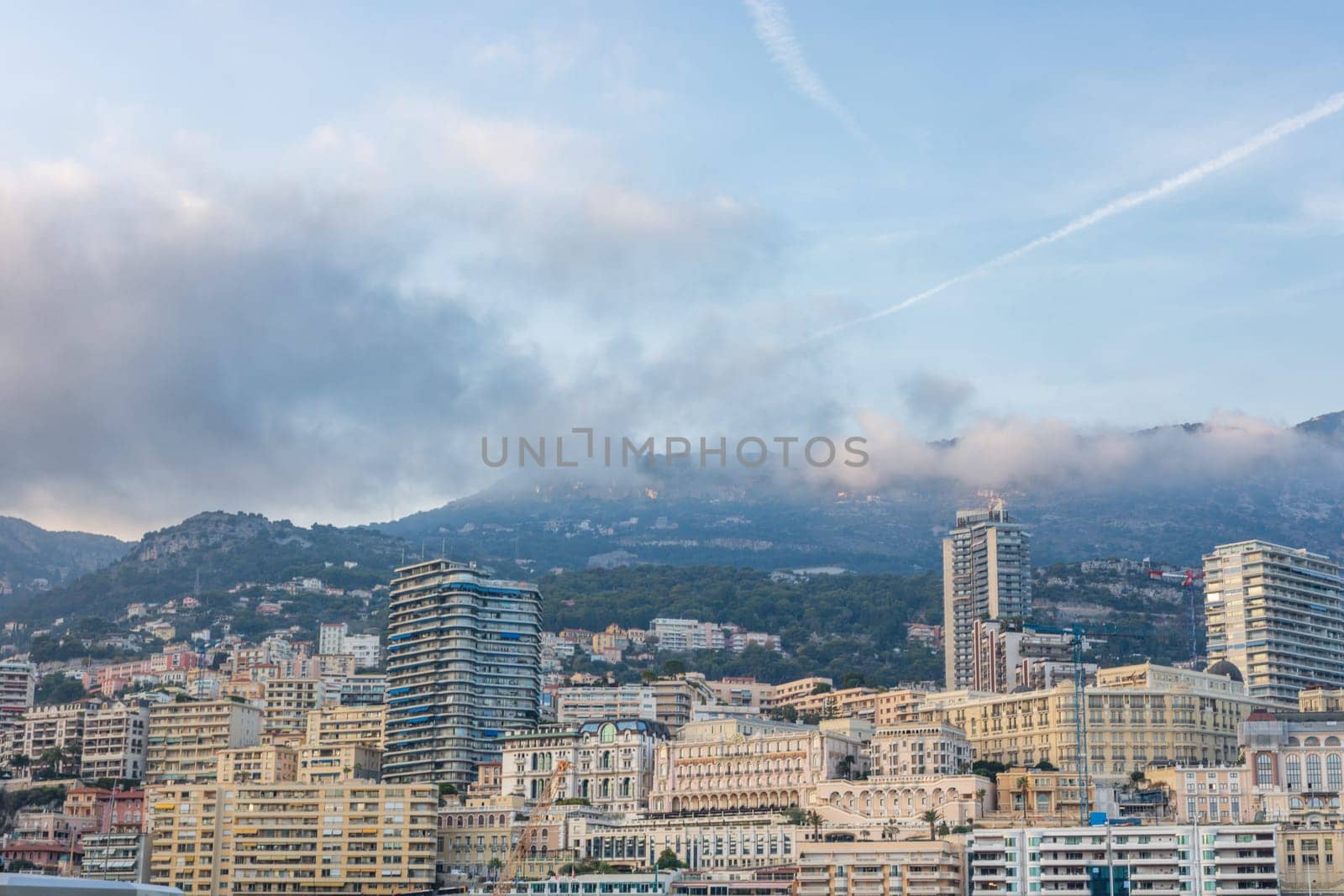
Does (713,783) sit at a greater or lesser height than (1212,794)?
greater

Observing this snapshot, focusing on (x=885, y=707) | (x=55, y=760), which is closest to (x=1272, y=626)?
(x=885, y=707)

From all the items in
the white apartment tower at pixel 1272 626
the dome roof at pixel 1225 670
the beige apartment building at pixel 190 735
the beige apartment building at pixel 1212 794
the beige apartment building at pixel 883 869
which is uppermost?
the white apartment tower at pixel 1272 626

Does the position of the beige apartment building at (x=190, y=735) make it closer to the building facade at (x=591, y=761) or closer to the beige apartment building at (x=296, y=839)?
the building facade at (x=591, y=761)

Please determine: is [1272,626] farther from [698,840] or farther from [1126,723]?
[698,840]

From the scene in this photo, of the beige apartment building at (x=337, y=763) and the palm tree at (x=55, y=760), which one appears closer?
the beige apartment building at (x=337, y=763)

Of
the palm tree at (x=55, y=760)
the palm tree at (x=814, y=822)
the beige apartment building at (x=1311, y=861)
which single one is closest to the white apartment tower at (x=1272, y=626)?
the palm tree at (x=814, y=822)

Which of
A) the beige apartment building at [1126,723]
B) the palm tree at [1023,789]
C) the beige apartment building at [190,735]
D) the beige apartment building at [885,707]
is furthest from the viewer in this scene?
the beige apartment building at [190,735]

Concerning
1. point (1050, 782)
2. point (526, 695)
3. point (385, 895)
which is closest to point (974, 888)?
point (1050, 782)
